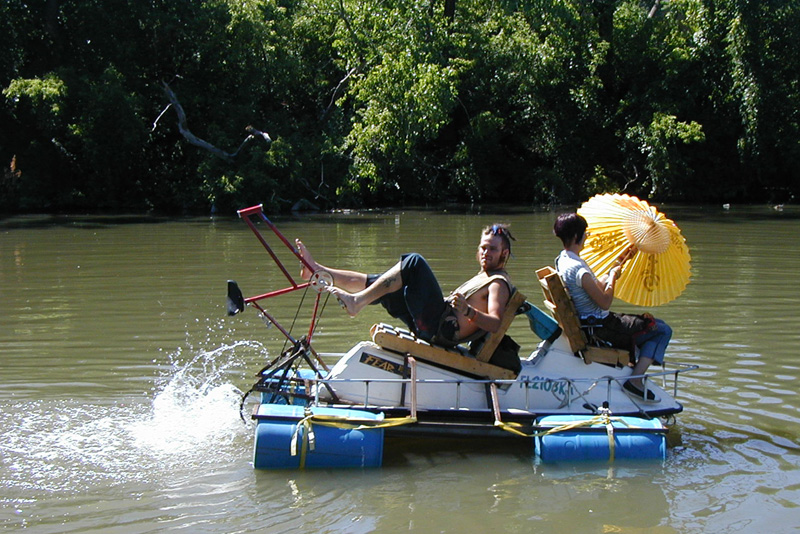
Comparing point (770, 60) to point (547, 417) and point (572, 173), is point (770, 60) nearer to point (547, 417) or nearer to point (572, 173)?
point (572, 173)

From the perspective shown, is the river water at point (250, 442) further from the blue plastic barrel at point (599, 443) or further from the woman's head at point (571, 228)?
the woman's head at point (571, 228)

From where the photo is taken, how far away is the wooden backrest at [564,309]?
619 centimetres

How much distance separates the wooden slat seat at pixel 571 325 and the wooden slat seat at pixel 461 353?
0.26 meters

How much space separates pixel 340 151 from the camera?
88.0ft

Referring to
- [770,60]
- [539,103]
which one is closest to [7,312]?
Answer: [539,103]

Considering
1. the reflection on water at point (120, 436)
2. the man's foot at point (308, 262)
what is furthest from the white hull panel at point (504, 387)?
the reflection on water at point (120, 436)

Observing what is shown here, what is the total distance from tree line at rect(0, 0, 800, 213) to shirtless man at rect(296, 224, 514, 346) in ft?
63.7

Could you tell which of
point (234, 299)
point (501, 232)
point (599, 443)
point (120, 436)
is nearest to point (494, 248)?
point (501, 232)

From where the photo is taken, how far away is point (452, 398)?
6.19 metres

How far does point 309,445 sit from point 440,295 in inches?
52.3

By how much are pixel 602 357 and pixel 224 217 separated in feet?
67.2

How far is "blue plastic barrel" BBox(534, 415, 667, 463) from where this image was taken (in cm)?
579

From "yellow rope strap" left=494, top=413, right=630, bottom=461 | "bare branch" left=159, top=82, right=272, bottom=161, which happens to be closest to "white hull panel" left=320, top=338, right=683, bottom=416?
"yellow rope strap" left=494, top=413, right=630, bottom=461

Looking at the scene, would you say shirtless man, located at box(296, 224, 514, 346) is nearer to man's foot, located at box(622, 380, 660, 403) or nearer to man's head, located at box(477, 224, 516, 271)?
man's head, located at box(477, 224, 516, 271)
